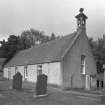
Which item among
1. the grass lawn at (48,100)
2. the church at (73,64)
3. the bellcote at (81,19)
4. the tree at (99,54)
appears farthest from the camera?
the tree at (99,54)

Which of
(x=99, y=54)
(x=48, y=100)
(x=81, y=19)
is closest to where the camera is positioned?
(x=48, y=100)

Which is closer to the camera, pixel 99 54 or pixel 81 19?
pixel 81 19

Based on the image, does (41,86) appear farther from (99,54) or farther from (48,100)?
(99,54)

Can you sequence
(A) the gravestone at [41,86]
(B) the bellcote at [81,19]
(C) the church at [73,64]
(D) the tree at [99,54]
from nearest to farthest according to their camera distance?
(A) the gravestone at [41,86], (C) the church at [73,64], (B) the bellcote at [81,19], (D) the tree at [99,54]

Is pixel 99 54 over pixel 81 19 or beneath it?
beneath

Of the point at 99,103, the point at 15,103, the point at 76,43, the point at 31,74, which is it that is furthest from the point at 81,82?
the point at 15,103

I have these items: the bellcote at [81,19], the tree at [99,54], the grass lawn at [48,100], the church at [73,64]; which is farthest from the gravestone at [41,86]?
the tree at [99,54]

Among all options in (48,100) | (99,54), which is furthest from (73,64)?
(99,54)

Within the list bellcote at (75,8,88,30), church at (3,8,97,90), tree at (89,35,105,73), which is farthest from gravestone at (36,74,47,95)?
tree at (89,35,105,73)

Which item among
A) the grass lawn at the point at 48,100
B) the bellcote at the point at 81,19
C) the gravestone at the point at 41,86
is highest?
the bellcote at the point at 81,19

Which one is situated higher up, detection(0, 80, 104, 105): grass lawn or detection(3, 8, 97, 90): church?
detection(3, 8, 97, 90): church

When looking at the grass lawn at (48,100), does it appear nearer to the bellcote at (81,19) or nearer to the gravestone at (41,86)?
the gravestone at (41,86)

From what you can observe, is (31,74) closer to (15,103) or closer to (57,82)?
(57,82)

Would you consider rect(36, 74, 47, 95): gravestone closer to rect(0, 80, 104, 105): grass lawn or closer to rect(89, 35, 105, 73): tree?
rect(0, 80, 104, 105): grass lawn
